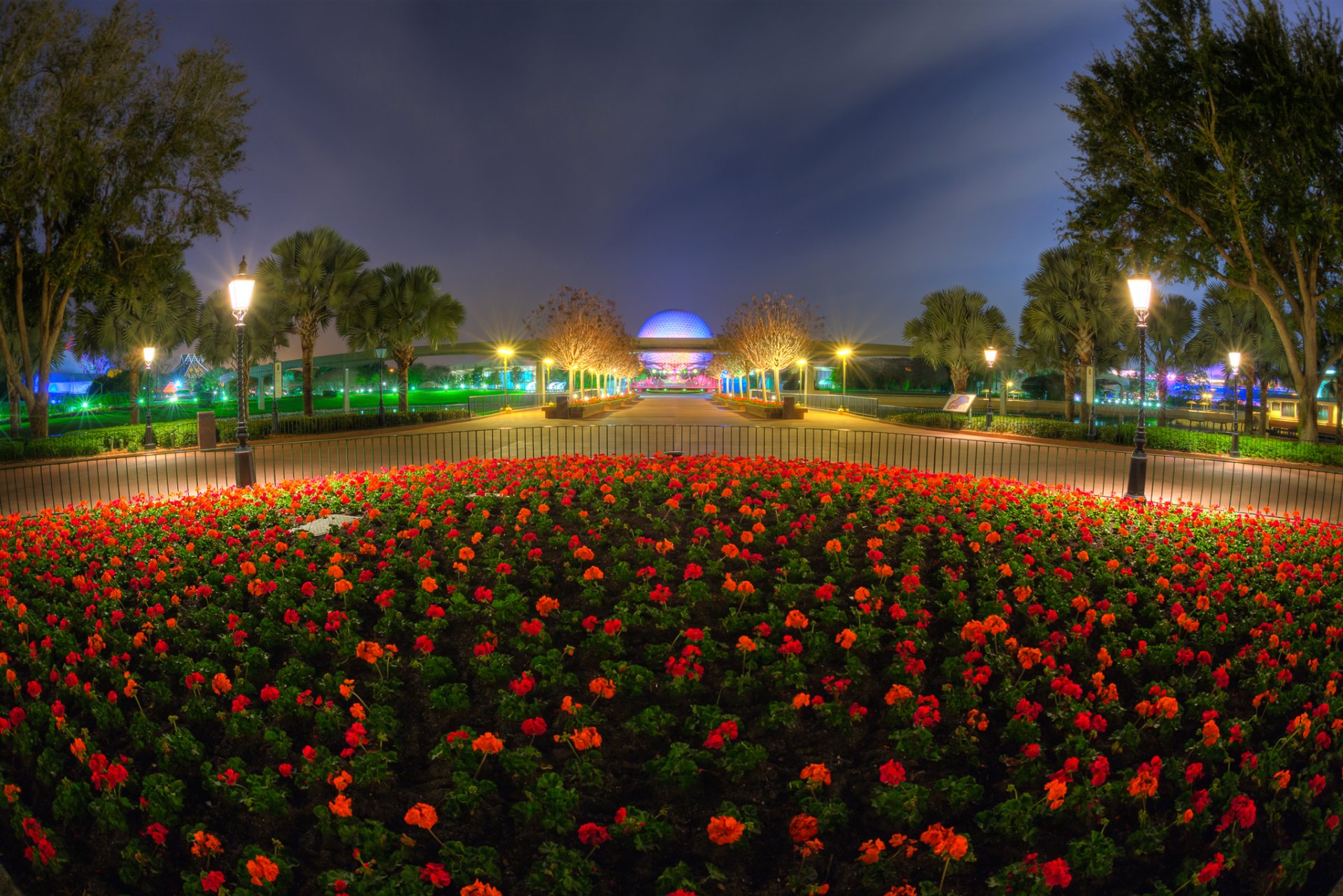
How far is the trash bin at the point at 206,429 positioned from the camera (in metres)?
18.8

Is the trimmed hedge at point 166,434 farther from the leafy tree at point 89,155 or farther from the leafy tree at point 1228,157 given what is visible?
the leafy tree at point 1228,157

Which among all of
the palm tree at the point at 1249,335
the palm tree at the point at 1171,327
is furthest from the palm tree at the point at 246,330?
the palm tree at the point at 1171,327

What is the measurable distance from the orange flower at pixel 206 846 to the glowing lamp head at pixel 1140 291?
1441 centimetres

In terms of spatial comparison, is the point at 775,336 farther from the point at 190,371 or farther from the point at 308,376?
the point at 190,371

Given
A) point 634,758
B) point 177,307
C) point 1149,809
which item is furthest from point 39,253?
point 1149,809

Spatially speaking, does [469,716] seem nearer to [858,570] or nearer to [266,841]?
[266,841]

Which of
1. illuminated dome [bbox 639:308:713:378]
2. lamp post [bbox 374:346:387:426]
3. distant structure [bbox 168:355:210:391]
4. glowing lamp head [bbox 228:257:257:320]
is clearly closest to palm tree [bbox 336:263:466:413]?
lamp post [bbox 374:346:387:426]

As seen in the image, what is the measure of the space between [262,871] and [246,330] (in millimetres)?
31912

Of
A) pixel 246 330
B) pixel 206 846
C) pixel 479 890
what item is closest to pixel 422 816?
pixel 479 890

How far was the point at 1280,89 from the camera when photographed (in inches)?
672

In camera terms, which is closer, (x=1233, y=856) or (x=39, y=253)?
(x=1233, y=856)

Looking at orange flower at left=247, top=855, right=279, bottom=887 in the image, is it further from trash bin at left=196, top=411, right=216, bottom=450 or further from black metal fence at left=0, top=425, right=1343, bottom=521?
trash bin at left=196, top=411, right=216, bottom=450

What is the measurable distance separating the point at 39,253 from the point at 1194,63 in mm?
29968

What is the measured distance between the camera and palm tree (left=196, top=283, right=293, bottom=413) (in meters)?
28.3
